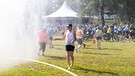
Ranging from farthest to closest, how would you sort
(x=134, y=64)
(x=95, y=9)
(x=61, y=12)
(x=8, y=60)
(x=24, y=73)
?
1. (x=95, y=9)
2. (x=61, y=12)
3. (x=8, y=60)
4. (x=134, y=64)
5. (x=24, y=73)

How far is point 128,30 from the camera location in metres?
37.3

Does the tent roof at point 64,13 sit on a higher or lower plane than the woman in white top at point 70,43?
higher

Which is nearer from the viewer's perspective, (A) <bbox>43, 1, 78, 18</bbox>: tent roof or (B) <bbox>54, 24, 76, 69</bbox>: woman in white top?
(B) <bbox>54, 24, 76, 69</bbox>: woman in white top

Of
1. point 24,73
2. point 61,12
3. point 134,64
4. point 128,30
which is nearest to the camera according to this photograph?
point 24,73

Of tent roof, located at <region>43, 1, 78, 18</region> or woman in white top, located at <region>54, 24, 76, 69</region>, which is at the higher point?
tent roof, located at <region>43, 1, 78, 18</region>

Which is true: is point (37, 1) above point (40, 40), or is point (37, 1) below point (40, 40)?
above

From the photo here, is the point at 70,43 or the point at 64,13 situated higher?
the point at 64,13

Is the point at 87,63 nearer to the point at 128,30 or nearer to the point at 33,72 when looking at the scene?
the point at 33,72

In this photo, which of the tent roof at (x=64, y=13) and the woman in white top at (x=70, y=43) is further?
the tent roof at (x=64, y=13)

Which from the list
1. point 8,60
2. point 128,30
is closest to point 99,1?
point 128,30

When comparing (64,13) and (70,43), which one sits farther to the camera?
(64,13)

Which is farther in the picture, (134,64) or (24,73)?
(134,64)

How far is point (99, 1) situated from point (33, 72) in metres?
34.8

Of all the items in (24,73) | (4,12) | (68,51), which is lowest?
(24,73)
